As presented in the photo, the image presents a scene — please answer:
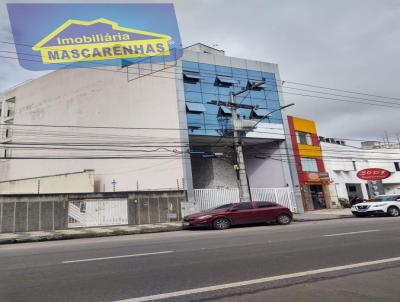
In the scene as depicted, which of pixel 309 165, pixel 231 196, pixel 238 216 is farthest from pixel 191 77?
pixel 238 216

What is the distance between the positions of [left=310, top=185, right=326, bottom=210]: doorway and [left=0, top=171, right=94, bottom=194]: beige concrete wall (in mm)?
21941

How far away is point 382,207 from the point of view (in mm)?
22375

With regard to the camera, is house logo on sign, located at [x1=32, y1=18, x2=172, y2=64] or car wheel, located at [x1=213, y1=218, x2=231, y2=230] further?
house logo on sign, located at [x1=32, y1=18, x2=172, y2=64]

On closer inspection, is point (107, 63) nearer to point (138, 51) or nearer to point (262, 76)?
point (138, 51)

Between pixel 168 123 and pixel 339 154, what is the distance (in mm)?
22497

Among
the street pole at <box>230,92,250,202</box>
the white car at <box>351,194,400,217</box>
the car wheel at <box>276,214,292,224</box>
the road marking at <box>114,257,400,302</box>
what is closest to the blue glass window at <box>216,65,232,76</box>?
the street pole at <box>230,92,250,202</box>

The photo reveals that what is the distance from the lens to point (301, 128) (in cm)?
3944

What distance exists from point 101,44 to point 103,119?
7.24 m

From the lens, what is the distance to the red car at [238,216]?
17969 mm

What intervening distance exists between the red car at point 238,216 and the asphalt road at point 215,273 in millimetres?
7646

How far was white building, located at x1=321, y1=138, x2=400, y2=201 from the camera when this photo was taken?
136ft

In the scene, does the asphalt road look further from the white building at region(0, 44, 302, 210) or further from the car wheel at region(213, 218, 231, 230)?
the white building at region(0, 44, 302, 210)

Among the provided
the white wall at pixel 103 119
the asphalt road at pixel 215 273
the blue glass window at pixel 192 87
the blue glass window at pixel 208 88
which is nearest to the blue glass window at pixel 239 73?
the blue glass window at pixel 208 88

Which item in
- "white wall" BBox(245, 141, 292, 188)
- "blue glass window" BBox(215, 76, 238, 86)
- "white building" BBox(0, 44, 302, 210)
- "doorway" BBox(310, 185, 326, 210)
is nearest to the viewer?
"white building" BBox(0, 44, 302, 210)
